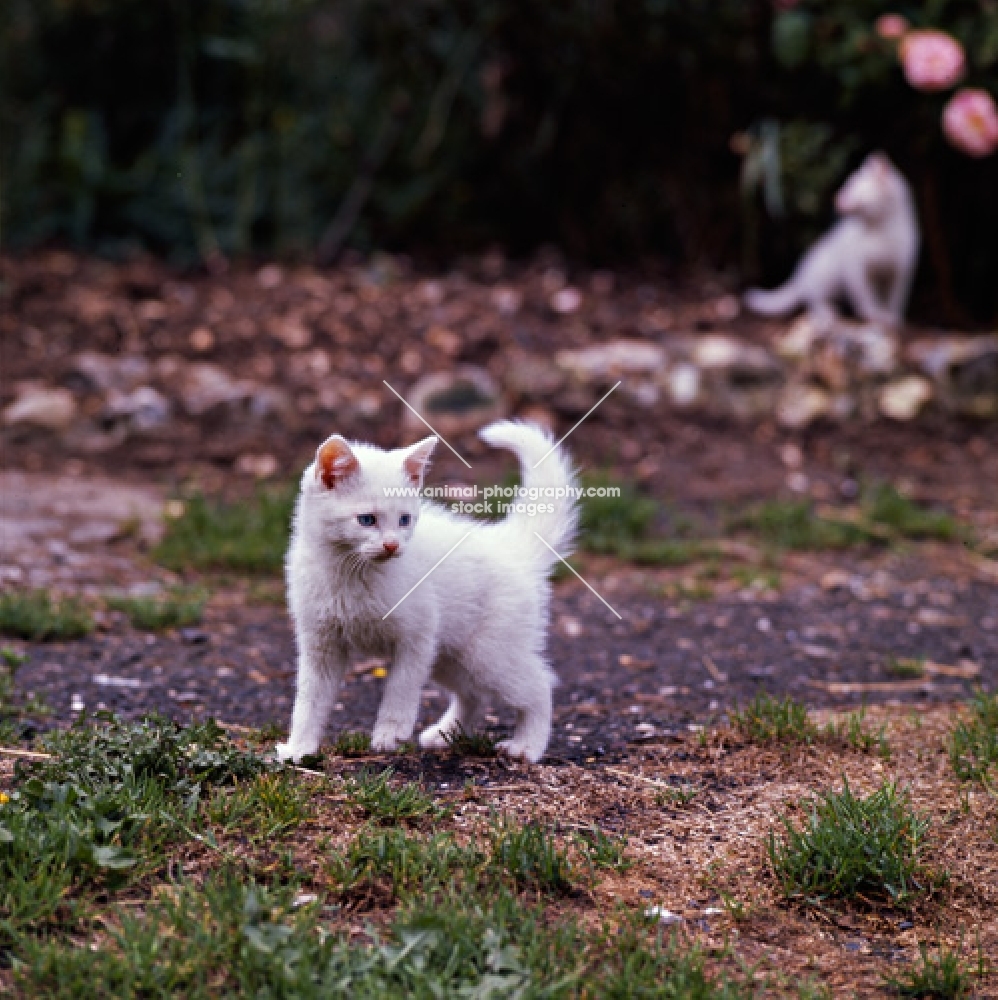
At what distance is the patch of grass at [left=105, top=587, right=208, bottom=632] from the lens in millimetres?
5031

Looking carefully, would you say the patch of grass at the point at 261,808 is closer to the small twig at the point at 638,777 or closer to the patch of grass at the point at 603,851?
the patch of grass at the point at 603,851

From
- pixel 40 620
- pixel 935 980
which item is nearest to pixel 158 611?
pixel 40 620

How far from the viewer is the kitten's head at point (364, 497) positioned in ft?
10.8

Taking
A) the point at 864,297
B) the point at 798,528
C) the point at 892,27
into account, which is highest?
the point at 892,27

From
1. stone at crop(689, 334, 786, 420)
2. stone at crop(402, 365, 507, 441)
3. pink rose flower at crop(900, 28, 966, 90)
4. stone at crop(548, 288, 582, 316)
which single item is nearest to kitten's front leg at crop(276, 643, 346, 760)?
stone at crop(402, 365, 507, 441)

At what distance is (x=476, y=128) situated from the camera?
9633 millimetres

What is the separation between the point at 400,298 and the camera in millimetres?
8562

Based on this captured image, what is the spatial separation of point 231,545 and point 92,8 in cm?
484

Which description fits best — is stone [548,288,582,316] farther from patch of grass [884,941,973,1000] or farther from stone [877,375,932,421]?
patch of grass [884,941,973,1000]

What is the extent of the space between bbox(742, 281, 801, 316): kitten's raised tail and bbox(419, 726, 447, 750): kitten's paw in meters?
5.79

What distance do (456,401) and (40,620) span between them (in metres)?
3.21

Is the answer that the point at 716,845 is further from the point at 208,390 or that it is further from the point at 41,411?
the point at 41,411

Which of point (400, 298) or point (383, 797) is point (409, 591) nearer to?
point (383, 797)

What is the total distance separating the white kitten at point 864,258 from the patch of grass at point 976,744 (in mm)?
4893
